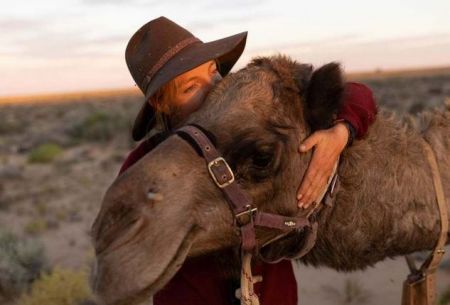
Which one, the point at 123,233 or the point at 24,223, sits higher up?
the point at 123,233

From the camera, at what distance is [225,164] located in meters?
2.41

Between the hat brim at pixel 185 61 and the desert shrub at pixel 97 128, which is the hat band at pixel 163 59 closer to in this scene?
the hat brim at pixel 185 61

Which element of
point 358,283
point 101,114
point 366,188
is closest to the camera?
point 366,188

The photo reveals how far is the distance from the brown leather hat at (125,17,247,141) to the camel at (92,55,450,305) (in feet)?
0.66

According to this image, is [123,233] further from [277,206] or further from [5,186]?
[5,186]

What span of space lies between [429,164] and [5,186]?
43.4 ft

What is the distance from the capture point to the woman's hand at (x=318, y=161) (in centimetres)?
266

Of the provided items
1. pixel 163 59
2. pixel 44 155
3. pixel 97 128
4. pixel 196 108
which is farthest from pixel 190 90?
pixel 97 128

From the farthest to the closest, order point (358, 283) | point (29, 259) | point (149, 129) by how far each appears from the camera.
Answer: point (29, 259) → point (358, 283) → point (149, 129)

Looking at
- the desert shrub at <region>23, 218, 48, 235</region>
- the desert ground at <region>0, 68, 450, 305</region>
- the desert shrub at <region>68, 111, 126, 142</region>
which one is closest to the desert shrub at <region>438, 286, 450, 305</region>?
the desert ground at <region>0, 68, 450, 305</region>

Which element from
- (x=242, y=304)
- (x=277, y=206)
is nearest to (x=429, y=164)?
(x=277, y=206)

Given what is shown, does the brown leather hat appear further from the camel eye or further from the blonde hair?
the camel eye

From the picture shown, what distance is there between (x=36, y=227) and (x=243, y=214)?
8791 millimetres

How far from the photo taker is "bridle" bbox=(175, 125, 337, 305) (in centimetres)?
241
